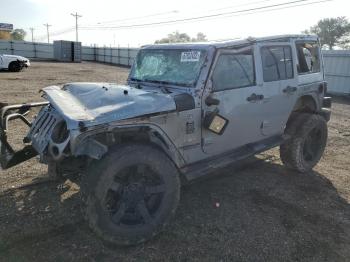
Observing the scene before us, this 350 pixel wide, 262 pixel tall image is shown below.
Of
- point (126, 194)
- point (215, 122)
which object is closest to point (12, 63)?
point (215, 122)

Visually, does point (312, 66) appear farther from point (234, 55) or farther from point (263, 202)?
point (263, 202)

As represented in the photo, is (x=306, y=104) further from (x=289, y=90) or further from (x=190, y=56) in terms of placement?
(x=190, y=56)

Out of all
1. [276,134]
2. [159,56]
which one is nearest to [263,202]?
[276,134]

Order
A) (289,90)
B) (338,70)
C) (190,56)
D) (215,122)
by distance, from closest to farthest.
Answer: (215,122) < (190,56) < (289,90) < (338,70)

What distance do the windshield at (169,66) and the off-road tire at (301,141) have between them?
85.7 inches

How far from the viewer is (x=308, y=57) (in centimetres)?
563

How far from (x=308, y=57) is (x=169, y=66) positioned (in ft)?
7.76

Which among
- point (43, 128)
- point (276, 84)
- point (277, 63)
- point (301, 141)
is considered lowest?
point (301, 141)

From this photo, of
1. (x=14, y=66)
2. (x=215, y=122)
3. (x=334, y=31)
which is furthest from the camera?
(x=334, y=31)

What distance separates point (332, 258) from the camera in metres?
3.58

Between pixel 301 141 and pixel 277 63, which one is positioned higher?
pixel 277 63

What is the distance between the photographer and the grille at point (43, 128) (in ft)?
12.7

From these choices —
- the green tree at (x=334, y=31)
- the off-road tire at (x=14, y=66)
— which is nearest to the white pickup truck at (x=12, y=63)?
the off-road tire at (x=14, y=66)

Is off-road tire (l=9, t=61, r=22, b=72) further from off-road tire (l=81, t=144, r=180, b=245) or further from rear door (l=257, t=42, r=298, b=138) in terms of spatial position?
off-road tire (l=81, t=144, r=180, b=245)
